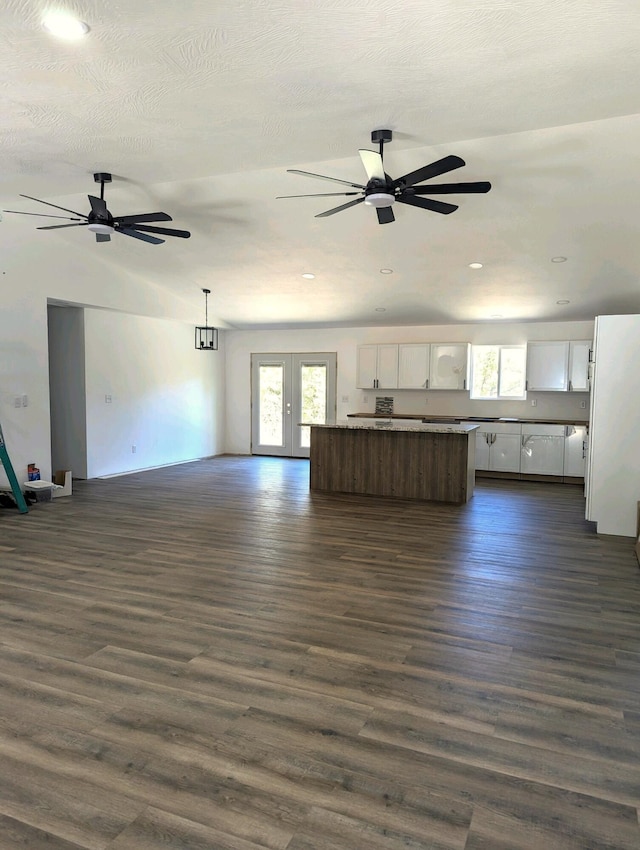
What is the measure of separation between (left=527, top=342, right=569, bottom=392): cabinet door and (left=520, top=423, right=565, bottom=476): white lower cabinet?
0.71m

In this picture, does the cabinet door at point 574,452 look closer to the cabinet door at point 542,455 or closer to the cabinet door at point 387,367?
the cabinet door at point 542,455

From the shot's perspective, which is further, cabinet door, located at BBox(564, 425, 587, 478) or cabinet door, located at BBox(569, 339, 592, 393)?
cabinet door, located at BBox(569, 339, 592, 393)

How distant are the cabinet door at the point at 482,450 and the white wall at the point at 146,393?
203 inches

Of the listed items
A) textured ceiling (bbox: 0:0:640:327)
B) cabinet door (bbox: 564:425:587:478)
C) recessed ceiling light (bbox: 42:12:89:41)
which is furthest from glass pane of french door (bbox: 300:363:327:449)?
recessed ceiling light (bbox: 42:12:89:41)

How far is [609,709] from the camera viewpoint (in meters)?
2.56

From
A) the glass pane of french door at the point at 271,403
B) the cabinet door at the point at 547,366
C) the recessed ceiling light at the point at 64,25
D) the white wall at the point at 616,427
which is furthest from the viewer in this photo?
the glass pane of french door at the point at 271,403

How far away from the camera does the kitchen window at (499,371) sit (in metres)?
9.61

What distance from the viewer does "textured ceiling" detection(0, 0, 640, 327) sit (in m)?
2.96

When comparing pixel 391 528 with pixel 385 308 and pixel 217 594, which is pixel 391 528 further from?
pixel 385 308

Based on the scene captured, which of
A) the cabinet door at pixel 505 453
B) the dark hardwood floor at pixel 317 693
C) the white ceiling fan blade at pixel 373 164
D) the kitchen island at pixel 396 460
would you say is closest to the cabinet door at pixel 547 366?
the cabinet door at pixel 505 453

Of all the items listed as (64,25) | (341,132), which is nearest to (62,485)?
(341,132)

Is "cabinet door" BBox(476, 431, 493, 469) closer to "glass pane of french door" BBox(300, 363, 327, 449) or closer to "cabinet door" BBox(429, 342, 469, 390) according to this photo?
"cabinet door" BBox(429, 342, 469, 390)

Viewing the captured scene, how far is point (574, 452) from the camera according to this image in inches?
341

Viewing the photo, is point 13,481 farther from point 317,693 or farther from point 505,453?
point 505,453
